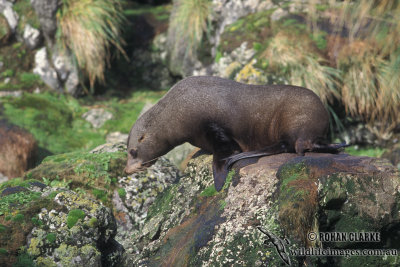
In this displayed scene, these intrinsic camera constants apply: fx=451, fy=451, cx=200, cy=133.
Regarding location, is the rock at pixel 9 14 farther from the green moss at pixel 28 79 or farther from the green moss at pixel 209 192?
the green moss at pixel 209 192

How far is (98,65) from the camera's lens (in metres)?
10.4

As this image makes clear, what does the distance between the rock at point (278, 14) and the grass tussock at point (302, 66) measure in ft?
2.67

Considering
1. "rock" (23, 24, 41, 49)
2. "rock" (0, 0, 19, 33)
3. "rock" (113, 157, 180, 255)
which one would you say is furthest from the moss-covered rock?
"rock" (0, 0, 19, 33)

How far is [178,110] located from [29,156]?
4181mm

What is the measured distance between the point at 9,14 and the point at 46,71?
65.4 inches

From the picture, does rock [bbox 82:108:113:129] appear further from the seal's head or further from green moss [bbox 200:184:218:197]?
green moss [bbox 200:184:218:197]

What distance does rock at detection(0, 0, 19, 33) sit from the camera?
10719 mm

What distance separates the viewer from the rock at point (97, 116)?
32.9ft

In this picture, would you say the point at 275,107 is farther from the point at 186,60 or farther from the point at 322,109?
the point at 186,60

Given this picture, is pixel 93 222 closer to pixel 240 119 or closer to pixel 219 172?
pixel 219 172

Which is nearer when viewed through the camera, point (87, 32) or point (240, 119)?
point (240, 119)

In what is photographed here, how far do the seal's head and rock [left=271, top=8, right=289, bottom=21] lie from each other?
5044 millimetres

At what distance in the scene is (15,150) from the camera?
841cm

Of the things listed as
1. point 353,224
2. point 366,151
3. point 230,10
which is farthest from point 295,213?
point 230,10
